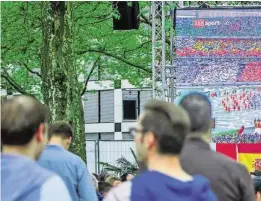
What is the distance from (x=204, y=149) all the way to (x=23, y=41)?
648 inches

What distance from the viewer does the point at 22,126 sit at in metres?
3.45

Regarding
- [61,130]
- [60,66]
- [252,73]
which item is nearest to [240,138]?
[252,73]

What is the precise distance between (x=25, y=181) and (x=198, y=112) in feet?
3.63

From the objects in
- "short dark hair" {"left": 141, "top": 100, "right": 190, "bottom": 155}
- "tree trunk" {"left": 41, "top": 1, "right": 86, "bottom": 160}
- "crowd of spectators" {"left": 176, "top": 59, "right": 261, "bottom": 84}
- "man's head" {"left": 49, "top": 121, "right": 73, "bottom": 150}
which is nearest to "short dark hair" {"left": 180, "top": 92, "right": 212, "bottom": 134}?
"short dark hair" {"left": 141, "top": 100, "right": 190, "bottom": 155}

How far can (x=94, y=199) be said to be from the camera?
6.14 meters

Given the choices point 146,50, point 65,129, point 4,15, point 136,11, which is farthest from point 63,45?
point 146,50

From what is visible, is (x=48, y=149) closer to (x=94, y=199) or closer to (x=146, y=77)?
(x=94, y=199)

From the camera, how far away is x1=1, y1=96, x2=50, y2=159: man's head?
11.3 feet

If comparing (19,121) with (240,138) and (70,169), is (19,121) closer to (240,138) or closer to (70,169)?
(70,169)

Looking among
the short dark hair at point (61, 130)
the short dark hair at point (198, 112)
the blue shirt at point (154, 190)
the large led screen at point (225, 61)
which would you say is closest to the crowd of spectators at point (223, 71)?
the large led screen at point (225, 61)

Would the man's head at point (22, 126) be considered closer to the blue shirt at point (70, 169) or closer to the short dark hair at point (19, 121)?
the short dark hair at point (19, 121)

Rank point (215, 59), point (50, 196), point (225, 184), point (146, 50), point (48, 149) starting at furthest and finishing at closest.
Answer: point (146, 50) < point (215, 59) < point (48, 149) < point (225, 184) < point (50, 196)

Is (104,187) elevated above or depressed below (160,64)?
below

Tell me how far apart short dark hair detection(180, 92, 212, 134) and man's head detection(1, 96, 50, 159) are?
34.8 inches
